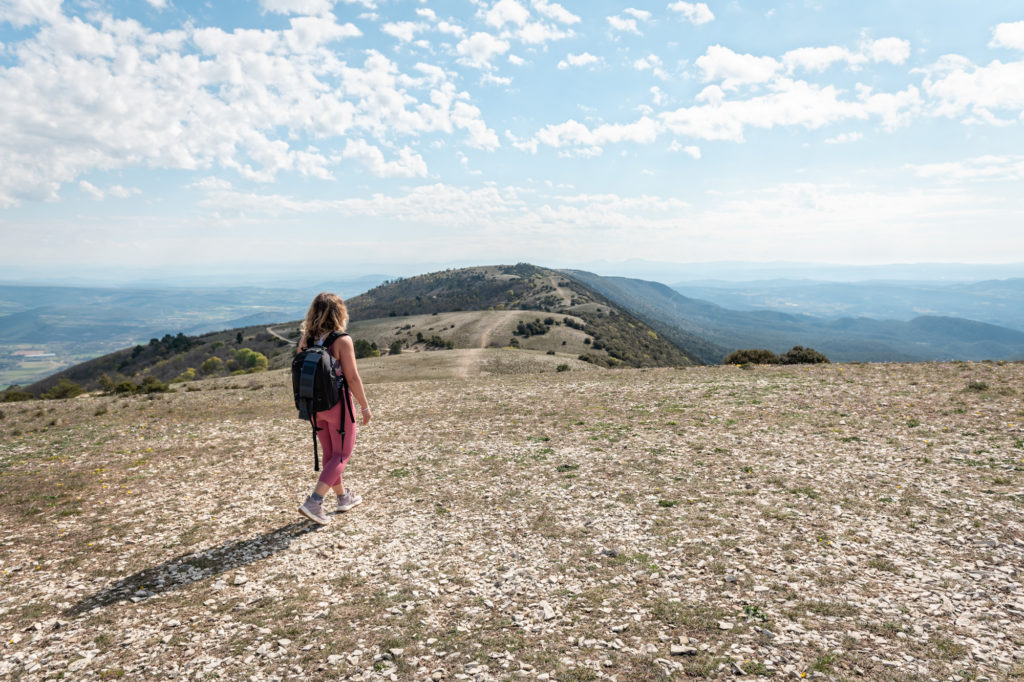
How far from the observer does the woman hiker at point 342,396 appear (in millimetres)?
9672

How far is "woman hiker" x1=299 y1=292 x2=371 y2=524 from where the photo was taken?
967cm

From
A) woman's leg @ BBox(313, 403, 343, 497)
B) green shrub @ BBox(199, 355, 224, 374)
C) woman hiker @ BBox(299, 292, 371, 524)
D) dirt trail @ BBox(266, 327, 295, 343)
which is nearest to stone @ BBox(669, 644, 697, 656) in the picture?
woman hiker @ BBox(299, 292, 371, 524)

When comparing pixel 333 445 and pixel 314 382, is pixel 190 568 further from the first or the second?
pixel 314 382

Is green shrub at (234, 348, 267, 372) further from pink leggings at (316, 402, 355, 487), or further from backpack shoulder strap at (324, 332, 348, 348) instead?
backpack shoulder strap at (324, 332, 348, 348)

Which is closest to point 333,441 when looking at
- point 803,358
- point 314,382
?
point 314,382

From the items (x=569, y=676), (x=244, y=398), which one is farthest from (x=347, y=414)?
(x=244, y=398)

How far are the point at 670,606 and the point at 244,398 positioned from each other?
31.9m

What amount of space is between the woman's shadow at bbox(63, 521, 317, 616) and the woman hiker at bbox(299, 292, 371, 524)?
870mm

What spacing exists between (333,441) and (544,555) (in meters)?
5.08

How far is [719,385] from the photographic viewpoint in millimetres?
27047

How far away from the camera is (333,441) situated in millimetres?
10008

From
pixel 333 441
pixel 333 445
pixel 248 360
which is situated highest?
pixel 333 441

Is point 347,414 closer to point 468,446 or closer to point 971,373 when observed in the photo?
point 468,446

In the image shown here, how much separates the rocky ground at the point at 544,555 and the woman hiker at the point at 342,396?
1.31 m
